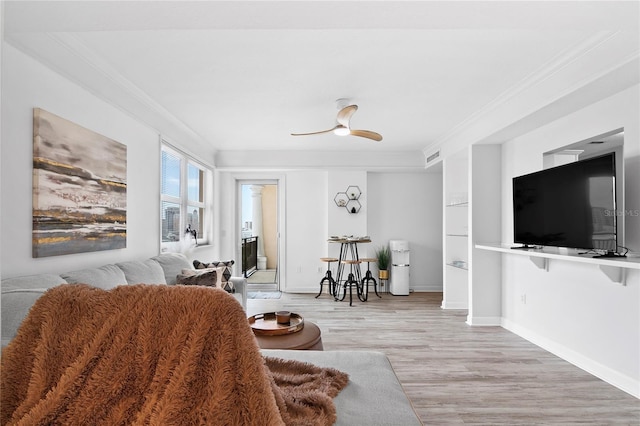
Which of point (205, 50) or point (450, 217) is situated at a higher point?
point (205, 50)

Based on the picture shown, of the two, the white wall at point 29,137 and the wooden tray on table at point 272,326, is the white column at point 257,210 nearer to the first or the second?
the white wall at point 29,137

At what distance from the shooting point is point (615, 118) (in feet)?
8.58

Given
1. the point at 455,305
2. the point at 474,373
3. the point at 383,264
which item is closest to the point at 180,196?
the point at 383,264

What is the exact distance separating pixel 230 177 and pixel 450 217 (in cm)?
383

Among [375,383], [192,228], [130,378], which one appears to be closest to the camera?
[130,378]

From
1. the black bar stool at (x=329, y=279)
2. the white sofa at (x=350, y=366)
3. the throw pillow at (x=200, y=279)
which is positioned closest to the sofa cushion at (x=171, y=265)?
the throw pillow at (x=200, y=279)

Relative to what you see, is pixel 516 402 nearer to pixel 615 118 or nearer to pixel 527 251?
pixel 527 251

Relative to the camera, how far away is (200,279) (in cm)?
327

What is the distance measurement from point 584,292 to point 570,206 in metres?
0.75

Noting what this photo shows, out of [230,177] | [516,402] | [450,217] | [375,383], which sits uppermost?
[230,177]

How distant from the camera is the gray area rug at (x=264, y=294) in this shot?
5.77 metres

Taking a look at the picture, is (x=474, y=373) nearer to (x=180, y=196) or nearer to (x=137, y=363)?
(x=137, y=363)

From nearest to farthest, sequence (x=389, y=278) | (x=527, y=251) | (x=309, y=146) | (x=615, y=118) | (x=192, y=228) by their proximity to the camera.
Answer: (x=615, y=118), (x=527, y=251), (x=192, y=228), (x=309, y=146), (x=389, y=278)

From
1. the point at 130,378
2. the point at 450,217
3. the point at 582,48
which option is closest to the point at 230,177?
the point at 450,217
